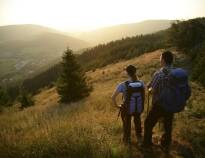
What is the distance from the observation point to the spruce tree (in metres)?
26.4

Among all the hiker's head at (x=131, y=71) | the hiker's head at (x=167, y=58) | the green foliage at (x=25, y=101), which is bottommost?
the green foliage at (x=25, y=101)

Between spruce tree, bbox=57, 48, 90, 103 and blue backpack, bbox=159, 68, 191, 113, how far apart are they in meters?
20.5

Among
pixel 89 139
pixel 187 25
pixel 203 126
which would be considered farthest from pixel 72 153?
pixel 187 25

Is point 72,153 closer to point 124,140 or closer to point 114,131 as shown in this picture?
point 124,140

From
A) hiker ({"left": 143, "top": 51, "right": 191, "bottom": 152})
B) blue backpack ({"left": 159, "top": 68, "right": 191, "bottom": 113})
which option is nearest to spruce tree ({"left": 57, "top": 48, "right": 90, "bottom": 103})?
hiker ({"left": 143, "top": 51, "right": 191, "bottom": 152})

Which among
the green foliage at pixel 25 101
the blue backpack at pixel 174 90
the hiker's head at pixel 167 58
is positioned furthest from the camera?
the green foliage at pixel 25 101

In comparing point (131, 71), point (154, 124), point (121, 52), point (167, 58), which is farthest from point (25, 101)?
point (121, 52)

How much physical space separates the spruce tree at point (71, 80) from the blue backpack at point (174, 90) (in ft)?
67.1

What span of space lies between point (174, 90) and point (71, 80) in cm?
2106

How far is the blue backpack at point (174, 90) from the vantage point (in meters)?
5.91

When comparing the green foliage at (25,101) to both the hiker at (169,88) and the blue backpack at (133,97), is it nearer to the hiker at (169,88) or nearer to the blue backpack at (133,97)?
the blue backpack at (133,97)

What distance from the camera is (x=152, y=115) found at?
6.27 m

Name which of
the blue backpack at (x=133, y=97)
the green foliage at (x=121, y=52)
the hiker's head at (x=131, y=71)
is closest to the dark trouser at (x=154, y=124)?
the blue backpack at (x=133, y=97)

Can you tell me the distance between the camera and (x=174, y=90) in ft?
19.5
